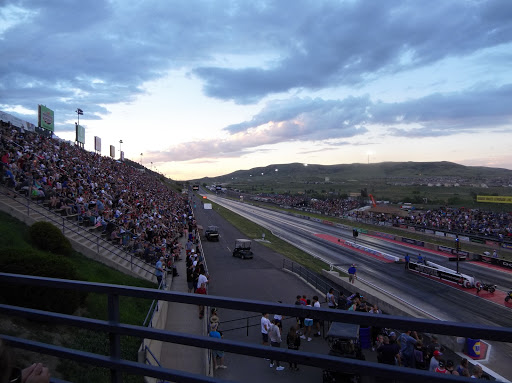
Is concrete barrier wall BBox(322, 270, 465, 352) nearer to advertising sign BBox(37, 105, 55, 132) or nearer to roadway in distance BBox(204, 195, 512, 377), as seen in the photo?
roadway in distance BBox(204, 195, 512, 377)

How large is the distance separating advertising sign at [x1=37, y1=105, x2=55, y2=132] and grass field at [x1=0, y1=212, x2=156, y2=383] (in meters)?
45.6

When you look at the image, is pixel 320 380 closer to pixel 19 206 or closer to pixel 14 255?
pixel 14 255

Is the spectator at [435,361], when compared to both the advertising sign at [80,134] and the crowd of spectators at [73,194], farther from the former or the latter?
the advertising sign at [80,134]

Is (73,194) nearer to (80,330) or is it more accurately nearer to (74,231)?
(74,231)

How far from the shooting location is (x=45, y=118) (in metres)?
53.2

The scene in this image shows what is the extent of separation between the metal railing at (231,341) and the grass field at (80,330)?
186 inches

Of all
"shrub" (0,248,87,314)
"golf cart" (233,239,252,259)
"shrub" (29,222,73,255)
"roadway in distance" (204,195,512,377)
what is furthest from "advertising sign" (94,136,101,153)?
"shrub" (0,248,87,314)

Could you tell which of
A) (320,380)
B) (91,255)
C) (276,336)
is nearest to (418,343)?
(320,380)

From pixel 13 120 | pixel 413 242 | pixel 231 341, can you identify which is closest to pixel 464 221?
pixel 413 242

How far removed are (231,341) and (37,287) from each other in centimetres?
772

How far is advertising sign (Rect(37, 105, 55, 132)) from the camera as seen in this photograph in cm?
5141

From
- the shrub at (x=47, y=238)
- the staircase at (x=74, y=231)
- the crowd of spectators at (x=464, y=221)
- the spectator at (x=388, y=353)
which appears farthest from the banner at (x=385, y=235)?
A: the shrub at (x=47, y=238)

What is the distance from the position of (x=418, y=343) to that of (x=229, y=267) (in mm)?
18903

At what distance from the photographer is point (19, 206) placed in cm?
1458
